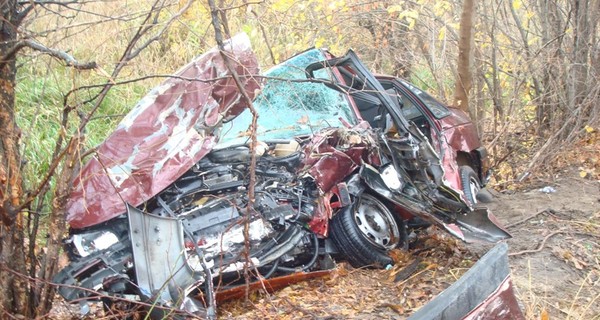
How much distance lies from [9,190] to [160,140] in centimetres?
135

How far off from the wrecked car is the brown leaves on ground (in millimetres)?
156

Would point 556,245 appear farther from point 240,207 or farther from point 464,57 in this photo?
point 464,57

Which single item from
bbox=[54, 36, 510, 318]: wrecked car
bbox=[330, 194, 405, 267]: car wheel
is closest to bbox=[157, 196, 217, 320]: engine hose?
bbox=[54, 36, 510, 318]: wrecked car

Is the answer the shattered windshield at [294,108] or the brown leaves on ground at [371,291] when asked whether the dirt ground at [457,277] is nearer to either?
the brown leaves on ground at [371,291]

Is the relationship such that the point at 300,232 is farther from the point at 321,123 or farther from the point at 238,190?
the point at 321,123

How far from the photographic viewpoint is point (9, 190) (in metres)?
3.50

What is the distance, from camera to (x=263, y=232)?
4773 mm

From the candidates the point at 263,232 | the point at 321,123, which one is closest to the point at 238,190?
the point at 263,232

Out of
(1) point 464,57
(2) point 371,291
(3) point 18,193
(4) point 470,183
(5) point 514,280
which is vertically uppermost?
(3) point 18,193

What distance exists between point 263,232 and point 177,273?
0.85 meters

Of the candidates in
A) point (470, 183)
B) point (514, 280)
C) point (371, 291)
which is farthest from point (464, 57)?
point (371, 291)

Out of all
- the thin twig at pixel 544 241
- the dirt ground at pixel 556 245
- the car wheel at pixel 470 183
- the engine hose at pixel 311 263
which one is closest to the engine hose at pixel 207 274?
the engine hose at pixel 311 263

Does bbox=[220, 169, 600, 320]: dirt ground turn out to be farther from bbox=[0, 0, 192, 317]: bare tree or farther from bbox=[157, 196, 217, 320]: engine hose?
bbox=[0, 0, 192, 317]: bare tree

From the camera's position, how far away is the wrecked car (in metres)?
4.11
